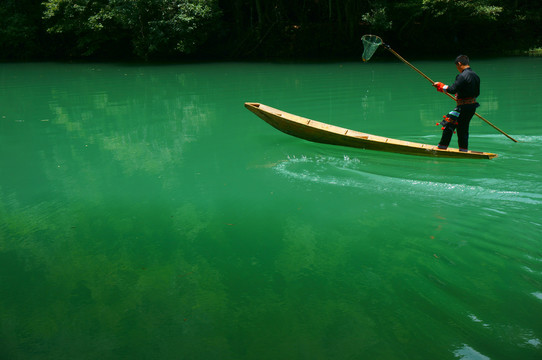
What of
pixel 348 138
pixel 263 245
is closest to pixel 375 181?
pixel 348 138

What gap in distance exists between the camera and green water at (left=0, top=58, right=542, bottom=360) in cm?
367

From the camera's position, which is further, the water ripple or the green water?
the water ripple

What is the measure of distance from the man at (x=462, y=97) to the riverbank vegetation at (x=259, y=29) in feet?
56.5

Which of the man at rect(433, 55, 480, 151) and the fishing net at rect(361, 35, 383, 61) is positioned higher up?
the fishing net at rect(361, 35, 383, 61)

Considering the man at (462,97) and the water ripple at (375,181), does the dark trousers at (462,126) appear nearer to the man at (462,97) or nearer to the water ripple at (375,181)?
the man at (462,97)

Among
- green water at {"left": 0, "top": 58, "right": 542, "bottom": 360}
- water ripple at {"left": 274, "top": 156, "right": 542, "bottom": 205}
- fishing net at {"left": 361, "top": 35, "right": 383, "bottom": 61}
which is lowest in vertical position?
green water at {"left": 0, "top": 58, "right": 542, "bottom": 360}

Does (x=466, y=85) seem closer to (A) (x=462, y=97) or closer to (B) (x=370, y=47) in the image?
(A) (x=462, y=97)

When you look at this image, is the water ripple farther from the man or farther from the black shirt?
the black shirt

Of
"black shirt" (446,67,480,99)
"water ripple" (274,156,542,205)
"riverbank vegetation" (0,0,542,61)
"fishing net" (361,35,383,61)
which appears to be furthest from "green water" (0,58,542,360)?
"riverbank vegetation" (0,0,542,61)

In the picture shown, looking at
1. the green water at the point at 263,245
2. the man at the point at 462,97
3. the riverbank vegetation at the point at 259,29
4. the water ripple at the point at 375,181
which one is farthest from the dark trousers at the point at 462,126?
the riverbank vegetation at the point at 259,29

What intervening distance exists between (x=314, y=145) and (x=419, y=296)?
4742 mm

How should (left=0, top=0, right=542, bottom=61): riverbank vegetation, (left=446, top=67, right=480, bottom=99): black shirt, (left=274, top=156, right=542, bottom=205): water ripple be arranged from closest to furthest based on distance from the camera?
(left=274, top=156, right=542, bottom=205): water ripple
(left=446, top=67, right=480, bottom=99): black shirt
(left=0, top=0, right=542, bottom=61): riverbank vegetation

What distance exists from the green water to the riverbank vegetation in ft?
46.8

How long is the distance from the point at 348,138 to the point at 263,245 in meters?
3.36
